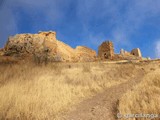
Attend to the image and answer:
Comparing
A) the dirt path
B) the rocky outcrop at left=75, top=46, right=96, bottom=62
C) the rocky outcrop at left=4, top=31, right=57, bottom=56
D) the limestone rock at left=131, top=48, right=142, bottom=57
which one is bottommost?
the dirt path

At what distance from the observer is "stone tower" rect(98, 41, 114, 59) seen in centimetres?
3715

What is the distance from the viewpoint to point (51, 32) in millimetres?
27875

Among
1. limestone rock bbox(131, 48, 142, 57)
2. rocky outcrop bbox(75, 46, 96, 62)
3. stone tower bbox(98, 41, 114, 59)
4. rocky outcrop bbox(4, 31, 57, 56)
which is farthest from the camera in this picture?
limestone rock bbox(131, 48, 142, 57)

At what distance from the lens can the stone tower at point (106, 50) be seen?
37.2 meters

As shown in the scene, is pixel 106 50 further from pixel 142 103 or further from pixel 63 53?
pixel 142 103

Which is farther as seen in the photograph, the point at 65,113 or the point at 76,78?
the point at 76,78

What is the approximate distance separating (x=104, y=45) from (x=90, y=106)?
32.7 m

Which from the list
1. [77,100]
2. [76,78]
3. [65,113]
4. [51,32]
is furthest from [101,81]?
[51,32]

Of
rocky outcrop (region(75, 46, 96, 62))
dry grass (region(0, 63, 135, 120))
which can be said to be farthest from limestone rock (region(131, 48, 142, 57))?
dry grass (region(0, 63, 135, 120))

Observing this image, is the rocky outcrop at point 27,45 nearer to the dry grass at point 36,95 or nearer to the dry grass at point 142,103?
the dry grass at point 36,95

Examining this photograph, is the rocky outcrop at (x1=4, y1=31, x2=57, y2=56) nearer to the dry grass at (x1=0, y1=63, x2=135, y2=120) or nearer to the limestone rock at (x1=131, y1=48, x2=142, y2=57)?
the dry grass at (x1=0, y1=63, x2=135, y2=120)

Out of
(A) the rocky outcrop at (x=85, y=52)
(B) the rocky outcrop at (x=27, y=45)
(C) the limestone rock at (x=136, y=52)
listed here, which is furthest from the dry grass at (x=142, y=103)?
(C) the limestone rock at (x=136, y=52)

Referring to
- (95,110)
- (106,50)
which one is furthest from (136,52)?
(95,110)

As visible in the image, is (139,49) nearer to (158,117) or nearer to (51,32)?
(51,32)
